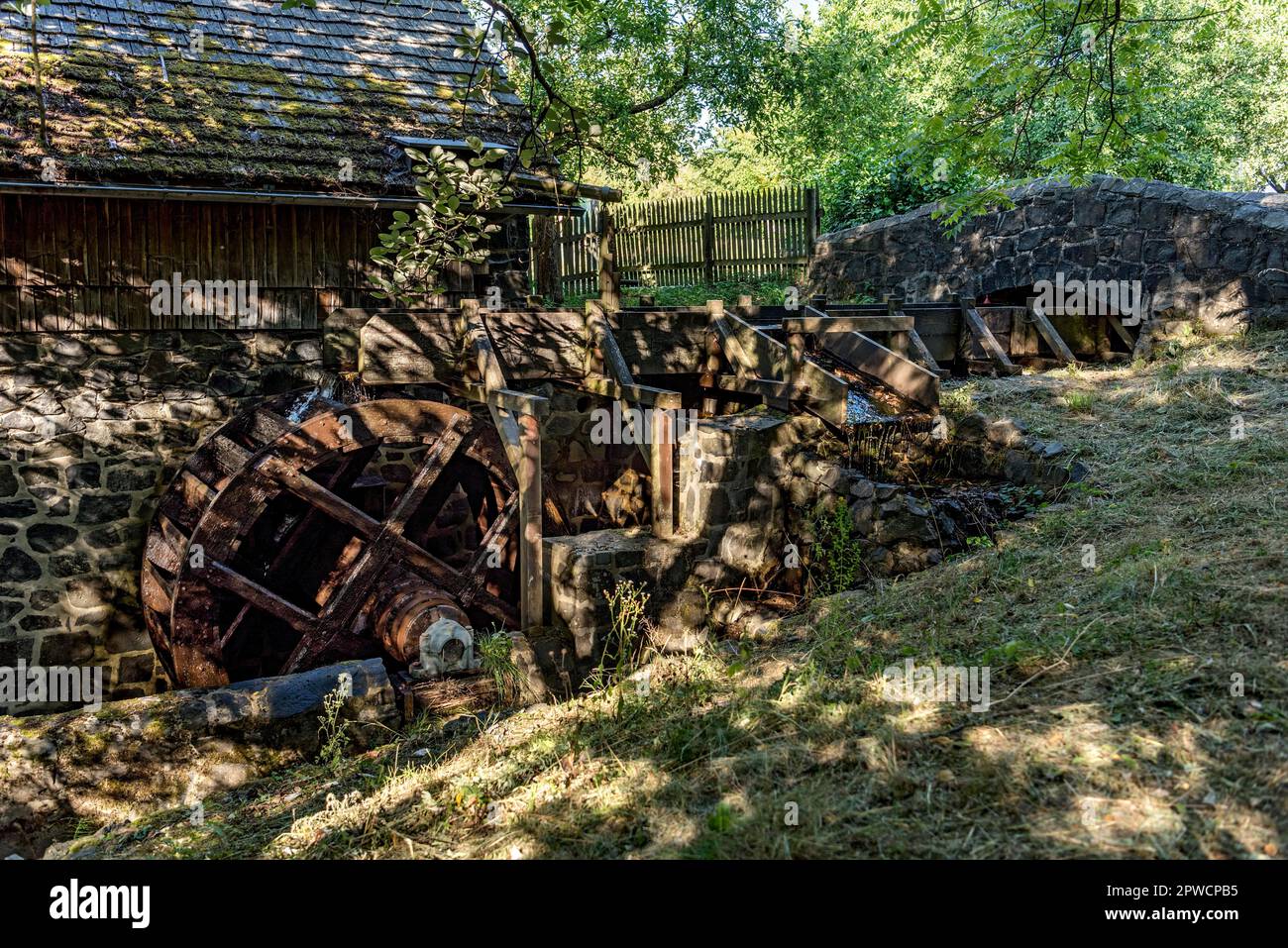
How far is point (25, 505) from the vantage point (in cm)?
741

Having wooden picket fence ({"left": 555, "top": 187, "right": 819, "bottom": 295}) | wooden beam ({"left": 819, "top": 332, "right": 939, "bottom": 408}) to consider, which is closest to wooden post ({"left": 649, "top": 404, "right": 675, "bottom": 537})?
wooden beam ({"left": 819, "top": 332, "right": 939, "bottom": 408})

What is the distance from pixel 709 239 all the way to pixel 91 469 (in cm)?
1196

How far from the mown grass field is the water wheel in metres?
1.97

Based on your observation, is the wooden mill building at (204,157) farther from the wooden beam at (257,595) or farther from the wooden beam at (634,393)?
the wooden beam at (257,595)

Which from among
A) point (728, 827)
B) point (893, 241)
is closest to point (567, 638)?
point (728, 827)

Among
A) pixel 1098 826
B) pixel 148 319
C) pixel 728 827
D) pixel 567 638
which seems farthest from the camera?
pixel 148 319

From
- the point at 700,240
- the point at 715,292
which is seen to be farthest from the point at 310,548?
the point at 700,240

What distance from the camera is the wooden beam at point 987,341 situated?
932cm

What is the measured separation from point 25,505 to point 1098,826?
7532 mm

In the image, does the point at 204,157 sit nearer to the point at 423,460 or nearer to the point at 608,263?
the point at 423,460

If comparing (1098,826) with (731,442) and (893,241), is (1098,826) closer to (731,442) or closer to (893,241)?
(731,442)

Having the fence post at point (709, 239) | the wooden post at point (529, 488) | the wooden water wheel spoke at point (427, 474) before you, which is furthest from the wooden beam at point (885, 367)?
the fence post at point (709, 239)

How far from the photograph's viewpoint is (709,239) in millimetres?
17406

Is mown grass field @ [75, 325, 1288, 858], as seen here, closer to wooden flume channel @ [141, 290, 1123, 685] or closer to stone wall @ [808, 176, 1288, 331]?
wooden flume channel @ [141, 290, 1123, 685]
